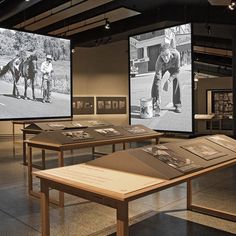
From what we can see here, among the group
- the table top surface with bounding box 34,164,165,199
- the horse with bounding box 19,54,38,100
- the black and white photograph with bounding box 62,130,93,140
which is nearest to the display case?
the horse with bounding box 19,54,38,100

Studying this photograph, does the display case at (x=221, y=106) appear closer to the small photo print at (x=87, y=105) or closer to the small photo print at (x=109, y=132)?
the small photo print at (x=87, y=105)

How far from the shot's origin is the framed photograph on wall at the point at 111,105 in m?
12.6

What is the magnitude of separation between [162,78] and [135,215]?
4.05 metres

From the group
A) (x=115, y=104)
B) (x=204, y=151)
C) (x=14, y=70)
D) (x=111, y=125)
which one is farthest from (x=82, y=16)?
(x=204, y=151)

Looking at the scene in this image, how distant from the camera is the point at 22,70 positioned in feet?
20.9

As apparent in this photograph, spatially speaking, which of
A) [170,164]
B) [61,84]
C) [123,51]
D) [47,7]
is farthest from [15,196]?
[123,51]

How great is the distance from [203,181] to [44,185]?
3.19 metres

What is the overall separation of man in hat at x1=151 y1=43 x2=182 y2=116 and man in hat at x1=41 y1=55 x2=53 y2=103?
92.0 inches

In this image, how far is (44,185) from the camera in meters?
2.15

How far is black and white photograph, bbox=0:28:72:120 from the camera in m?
6.13

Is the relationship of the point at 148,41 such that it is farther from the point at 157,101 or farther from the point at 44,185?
the point at 44,185

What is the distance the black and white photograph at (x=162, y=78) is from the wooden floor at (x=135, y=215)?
2.28 meters

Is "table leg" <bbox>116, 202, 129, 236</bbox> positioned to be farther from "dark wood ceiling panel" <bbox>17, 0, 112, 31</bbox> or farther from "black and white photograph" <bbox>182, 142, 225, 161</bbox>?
"dark wood ceiling panel" <bbox>17, 0, 112, 31</bbox>

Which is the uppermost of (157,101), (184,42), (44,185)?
(184,42)
